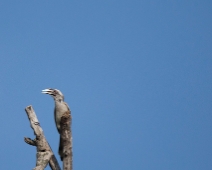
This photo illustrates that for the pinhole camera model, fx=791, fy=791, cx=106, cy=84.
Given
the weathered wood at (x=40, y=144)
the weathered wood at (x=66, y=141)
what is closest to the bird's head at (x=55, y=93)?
the weathered wood at (x=66, y=141)

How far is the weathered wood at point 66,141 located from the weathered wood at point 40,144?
52 cm

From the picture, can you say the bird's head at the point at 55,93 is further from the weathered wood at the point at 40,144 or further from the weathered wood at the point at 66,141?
the weathered wood at the point at 40,144

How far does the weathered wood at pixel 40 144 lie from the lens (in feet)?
101

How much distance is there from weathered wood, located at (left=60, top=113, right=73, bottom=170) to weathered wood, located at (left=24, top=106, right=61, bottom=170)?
1.72ft

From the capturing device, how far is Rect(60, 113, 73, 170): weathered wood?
3080 cm

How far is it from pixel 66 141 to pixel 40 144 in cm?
102

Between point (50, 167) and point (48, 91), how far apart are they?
10.1 ft

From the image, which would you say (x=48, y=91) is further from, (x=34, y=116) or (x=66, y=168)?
(x=66, y=168)

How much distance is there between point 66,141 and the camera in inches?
1219

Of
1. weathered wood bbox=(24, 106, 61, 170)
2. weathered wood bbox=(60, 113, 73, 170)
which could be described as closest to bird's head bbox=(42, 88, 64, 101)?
weathered wood bbox=(60, 113, 73, 170)

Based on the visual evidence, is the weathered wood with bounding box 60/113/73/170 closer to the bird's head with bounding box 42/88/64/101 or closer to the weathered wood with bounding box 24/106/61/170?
the weathered wood with bounding box 24/106/61/170

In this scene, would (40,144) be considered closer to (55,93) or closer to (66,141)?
(66,141)

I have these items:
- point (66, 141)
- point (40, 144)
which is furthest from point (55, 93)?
point (40, 144)

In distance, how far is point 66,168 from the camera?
3102 centimetres
